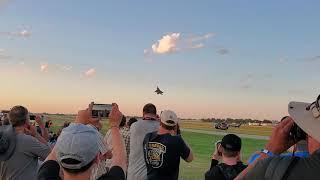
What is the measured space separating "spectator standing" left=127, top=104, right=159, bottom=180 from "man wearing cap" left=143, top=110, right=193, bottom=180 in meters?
0.41

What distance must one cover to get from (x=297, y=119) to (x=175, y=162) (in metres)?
4.50

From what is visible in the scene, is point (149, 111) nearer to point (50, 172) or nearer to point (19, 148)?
point (19, 148)

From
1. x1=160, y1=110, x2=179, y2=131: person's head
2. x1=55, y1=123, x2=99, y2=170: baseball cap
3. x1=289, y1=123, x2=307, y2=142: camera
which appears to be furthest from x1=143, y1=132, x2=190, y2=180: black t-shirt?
x1=289, y1=123, x2=307, y2=142: camera

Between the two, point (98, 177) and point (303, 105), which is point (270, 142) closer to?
point (303, 105)

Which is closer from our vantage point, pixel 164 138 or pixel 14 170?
pixel 14 170

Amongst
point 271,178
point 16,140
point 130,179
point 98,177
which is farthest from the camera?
point 130,179

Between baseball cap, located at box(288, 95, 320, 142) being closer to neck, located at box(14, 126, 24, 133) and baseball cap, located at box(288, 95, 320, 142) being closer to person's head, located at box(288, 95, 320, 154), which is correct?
person's head, located at box(288, 95, 320, 154)

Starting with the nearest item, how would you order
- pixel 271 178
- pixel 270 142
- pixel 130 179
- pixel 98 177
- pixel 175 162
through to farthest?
1. pixel 271 178
2. pixel 270 142
3. pixel 98 177
4. pixel 175 162
5. pixel 130 179

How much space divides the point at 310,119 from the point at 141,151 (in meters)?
5.32

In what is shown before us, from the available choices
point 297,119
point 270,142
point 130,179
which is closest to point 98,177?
point 270,142

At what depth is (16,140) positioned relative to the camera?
643cm

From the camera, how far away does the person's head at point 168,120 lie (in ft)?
→ 23.4

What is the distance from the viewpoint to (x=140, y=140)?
7.92 meters

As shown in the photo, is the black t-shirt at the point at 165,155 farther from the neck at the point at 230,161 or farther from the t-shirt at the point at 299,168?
the t-shirt at the point at 299,168
